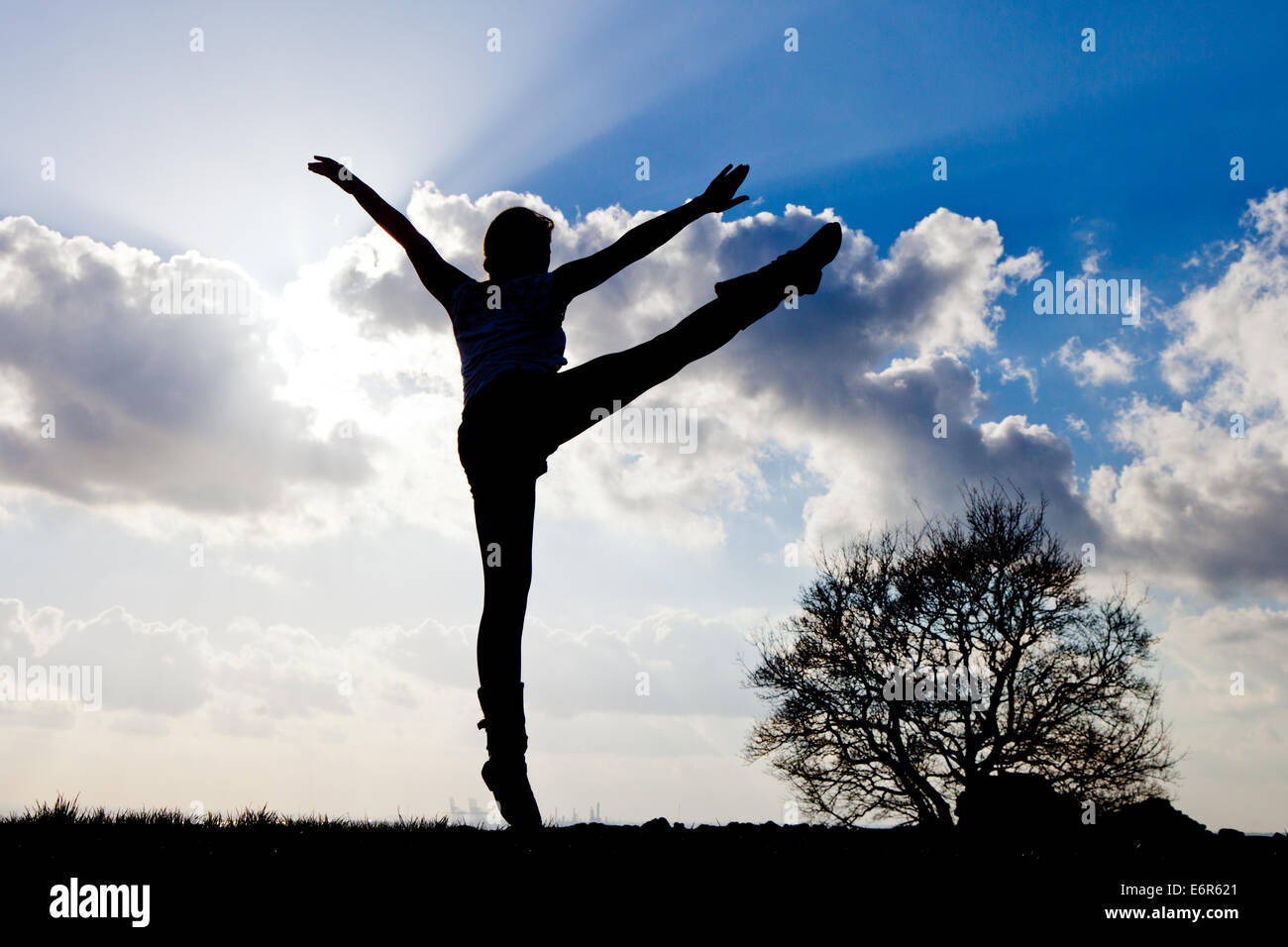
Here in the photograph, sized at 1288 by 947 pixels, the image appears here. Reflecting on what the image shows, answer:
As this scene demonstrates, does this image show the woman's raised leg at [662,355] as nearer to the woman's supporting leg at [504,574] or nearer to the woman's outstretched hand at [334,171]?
the woman's supporting leg at [504,574]

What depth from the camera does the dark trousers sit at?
10.9 feet

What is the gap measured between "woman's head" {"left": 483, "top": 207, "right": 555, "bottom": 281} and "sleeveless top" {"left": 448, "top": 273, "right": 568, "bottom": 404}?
100mm

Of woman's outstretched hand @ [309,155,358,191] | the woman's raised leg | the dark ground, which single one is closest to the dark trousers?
the woman's raised leg

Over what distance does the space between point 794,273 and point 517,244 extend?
115 centimetres

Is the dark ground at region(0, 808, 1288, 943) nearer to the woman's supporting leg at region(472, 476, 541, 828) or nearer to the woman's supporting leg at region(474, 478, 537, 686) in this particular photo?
the woman's supporting leg at region(472, 476, 541, 828)

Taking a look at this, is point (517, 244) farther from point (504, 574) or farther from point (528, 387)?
point (504, 574)

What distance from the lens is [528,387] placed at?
11.1ft

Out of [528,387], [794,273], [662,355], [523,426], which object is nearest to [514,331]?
[528,387]

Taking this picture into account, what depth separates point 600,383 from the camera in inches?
131
